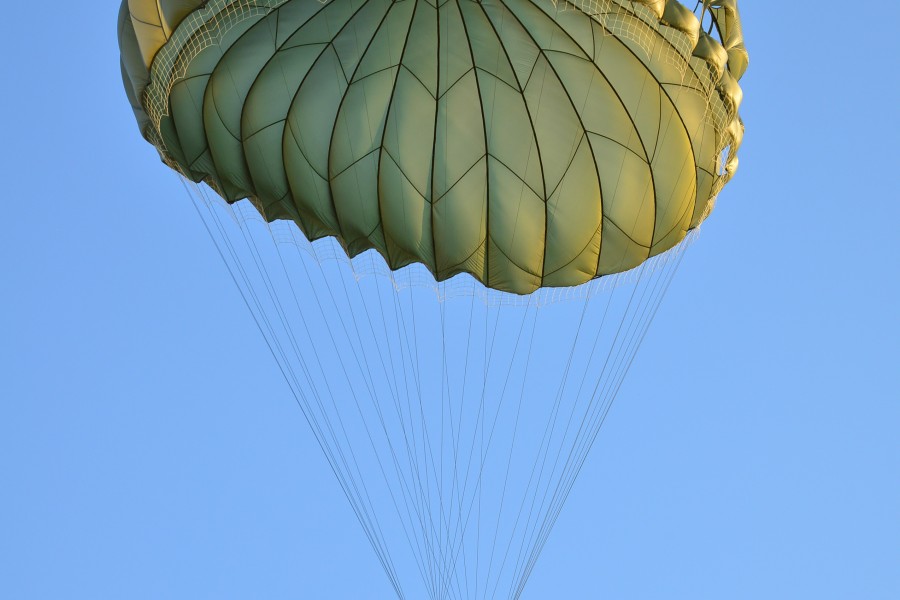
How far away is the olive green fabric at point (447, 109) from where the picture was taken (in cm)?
2202

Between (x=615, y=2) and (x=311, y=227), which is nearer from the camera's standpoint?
(x=615, y=2)

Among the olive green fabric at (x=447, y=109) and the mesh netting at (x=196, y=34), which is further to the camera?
the olive green fabric at (x=447, y=109)

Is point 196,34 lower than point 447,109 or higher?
higher

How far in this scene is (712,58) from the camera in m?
21.7

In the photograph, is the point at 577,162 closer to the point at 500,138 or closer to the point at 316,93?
the point at 500,138

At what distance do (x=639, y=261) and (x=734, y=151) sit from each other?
1888mm

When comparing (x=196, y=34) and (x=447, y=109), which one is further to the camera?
(x=447, y=109)

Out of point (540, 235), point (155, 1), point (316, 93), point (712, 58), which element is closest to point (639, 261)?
point (540, 235)

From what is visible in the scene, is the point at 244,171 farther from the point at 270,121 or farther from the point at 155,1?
the point at 155,1

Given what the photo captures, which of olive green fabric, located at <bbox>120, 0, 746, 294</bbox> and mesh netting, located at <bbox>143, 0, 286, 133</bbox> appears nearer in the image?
mesh netting, located at <bbox>143, 0, 286, 133</bbox>

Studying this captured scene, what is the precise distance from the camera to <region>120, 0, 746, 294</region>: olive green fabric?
2202 centimetres

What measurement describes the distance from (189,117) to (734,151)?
268 inches

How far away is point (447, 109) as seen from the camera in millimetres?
22156

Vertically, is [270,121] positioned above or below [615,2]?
below
